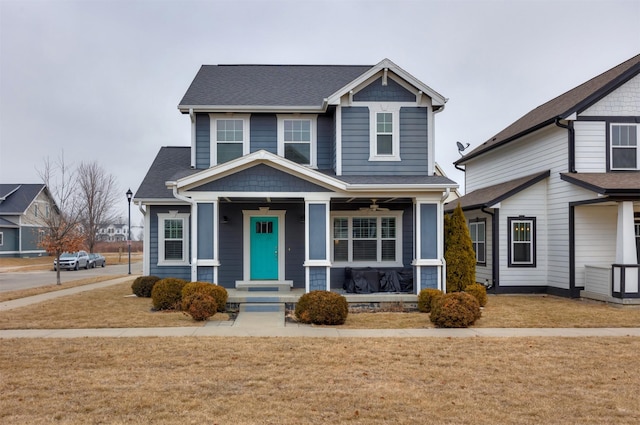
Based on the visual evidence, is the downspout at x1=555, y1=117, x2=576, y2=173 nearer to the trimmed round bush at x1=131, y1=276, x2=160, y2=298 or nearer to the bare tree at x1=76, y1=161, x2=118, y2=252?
the trimmed round bush at x1=131, y1=276, x2=160, y2=298

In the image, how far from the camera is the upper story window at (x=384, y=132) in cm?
1477

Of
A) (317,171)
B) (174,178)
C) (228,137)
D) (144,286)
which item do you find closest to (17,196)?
(144,286)

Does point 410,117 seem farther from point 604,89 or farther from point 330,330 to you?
point 330,330

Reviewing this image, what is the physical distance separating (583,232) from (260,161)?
35.6 feet

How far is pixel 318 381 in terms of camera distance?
657cm

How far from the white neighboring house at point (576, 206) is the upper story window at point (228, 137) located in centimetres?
861

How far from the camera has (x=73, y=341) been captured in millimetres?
9031

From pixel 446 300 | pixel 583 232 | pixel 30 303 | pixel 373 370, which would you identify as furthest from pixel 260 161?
pixel 583 232

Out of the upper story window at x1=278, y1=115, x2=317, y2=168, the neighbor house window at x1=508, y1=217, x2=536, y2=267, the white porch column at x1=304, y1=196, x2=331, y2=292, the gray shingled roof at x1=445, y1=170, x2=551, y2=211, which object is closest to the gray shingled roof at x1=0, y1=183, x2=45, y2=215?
the upper story window at x1=278, y1=115, x2=317, y2=168

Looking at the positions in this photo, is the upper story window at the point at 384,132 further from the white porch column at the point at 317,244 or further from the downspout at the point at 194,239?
the downspout at the point at 194,239

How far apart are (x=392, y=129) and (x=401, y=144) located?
0.55m

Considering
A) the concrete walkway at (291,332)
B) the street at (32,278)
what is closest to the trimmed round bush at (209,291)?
the concrete walkway at (291,332)

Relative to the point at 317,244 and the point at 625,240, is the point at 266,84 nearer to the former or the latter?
the point at 317,244

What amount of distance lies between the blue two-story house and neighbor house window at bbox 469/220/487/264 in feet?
13.3
